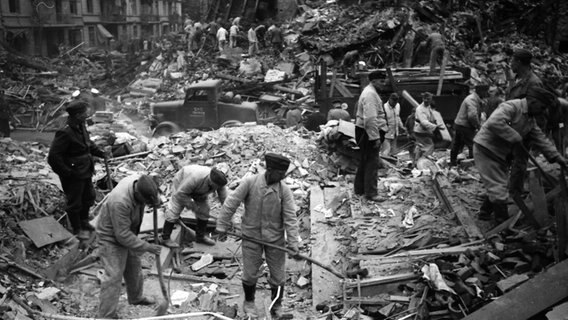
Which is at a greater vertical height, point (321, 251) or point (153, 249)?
point (153, 249)

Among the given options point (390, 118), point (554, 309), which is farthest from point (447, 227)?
point (390, 118)

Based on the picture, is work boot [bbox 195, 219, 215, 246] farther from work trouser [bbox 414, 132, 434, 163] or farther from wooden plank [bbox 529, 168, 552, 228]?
work trouser [bbox 414, 132, 434, 163]

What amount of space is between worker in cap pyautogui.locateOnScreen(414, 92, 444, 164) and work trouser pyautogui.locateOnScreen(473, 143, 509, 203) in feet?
12.2

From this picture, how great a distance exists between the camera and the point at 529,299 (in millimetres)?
4352

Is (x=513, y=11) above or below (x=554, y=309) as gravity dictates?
above

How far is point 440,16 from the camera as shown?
906 inches

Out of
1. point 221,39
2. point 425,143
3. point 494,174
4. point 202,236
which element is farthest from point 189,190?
point 221,39

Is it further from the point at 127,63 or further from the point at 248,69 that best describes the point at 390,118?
the point at 127,63

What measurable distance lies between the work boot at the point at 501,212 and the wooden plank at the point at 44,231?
5596 millimetres

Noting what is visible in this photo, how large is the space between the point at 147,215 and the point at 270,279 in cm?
341

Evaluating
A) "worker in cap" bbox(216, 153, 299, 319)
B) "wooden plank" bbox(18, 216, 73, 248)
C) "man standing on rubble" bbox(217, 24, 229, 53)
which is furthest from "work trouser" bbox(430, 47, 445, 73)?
"man standing on rubble" bbox(217, 24, 229, 53)

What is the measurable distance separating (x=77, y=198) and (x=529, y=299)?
220 inches

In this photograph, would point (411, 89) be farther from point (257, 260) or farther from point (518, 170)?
point (257, 260)

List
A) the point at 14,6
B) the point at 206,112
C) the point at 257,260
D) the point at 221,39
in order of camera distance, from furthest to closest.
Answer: the point at 14,6 < the point at 221,39 < the point at 206,112 < the point at 257,260
